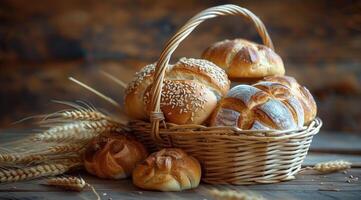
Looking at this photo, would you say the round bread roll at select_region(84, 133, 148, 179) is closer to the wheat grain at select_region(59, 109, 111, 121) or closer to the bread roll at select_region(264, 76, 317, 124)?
the wheat grain at select_region(59, 109, 111, 121)

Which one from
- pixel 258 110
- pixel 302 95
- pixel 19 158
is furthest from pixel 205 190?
pixel 19 158

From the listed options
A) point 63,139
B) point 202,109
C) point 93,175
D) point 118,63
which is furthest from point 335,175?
point 118,63

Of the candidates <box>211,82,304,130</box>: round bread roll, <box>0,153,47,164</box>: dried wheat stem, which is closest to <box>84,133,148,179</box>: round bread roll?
<box>0,153,47,164</box>: dried wheat stem

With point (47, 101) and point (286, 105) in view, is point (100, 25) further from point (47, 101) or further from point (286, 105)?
point (286, 105)

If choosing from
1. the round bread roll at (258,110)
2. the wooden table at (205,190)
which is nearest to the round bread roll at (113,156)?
the wooden table at (205,190)

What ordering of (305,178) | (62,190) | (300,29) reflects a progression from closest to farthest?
(62,190), (305,178), (300,29)
